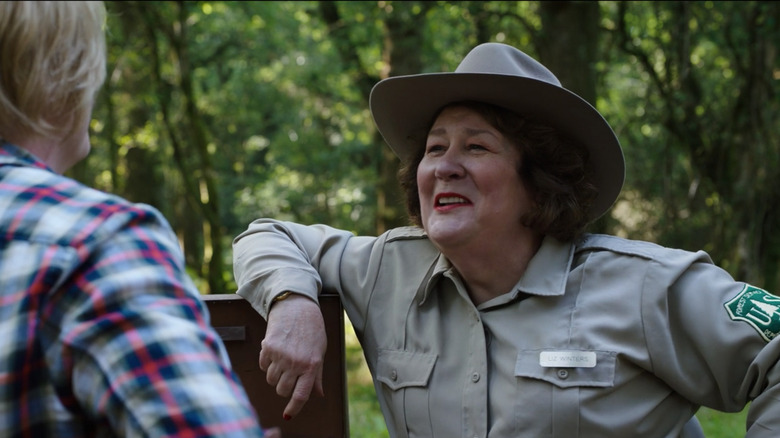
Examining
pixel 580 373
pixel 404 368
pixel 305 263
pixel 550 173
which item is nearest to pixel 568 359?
pixel 580 373

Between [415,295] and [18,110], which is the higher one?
[18,110]

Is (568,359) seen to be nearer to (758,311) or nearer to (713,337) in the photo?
(713,337)

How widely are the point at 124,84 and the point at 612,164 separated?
935cm

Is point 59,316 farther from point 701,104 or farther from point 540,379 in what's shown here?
point 701,104

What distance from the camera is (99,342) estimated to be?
3.37 ft

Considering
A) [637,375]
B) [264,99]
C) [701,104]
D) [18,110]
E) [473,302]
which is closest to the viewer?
[18,110]

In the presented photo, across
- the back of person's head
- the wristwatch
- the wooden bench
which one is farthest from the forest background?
the back of person's head

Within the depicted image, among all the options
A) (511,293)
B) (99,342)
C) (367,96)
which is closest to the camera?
(99,342)

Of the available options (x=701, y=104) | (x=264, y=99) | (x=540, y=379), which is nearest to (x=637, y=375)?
(x=540, y=379)

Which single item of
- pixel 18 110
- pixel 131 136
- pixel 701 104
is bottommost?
pixel 131 136

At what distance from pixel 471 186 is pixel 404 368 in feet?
1.88

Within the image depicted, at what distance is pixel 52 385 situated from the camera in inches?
41.5

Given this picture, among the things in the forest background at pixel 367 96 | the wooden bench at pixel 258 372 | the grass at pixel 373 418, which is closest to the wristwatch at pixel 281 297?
the wooden bench at pixel 258 372

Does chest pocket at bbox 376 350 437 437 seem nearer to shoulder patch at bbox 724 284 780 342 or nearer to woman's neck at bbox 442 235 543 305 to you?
woman's neck at bbox 442 235 543 305
